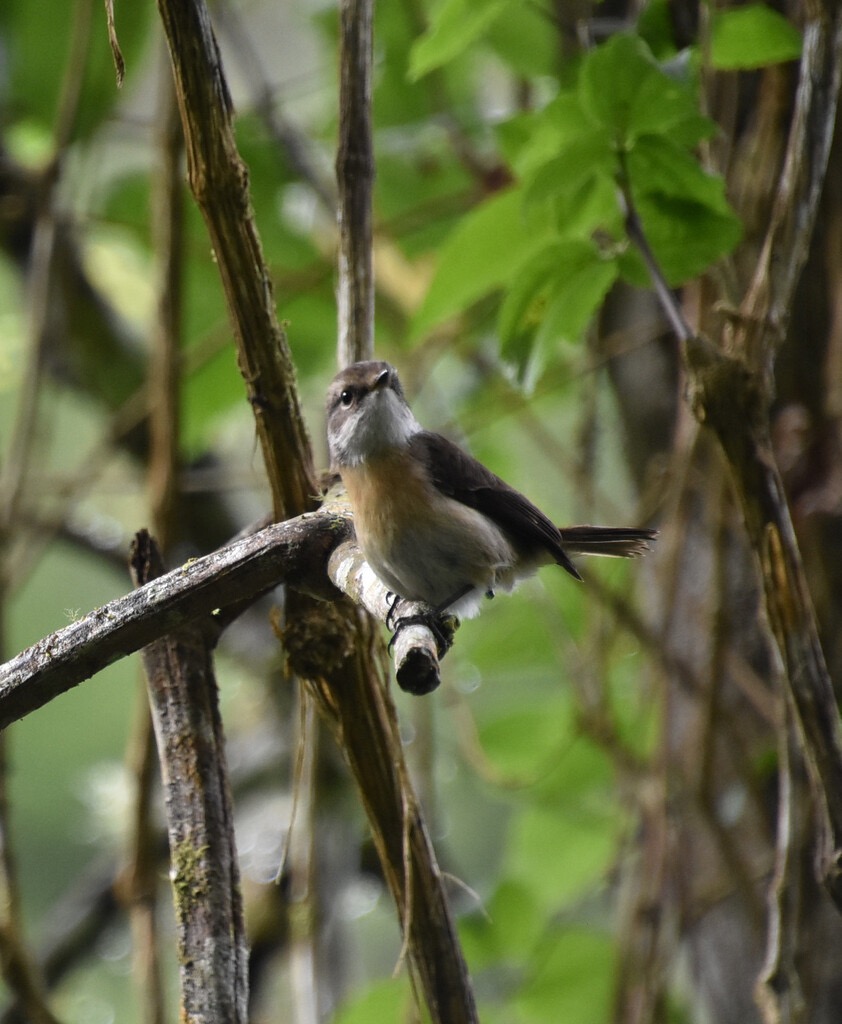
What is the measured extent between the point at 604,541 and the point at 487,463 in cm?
124

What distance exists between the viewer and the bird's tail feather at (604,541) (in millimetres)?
2750

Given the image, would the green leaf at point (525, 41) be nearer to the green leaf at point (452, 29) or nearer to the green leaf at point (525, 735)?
the green leaf at point (452, 29)

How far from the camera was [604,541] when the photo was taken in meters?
2.80

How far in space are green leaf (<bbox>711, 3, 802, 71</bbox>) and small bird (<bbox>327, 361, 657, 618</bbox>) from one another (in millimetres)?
978

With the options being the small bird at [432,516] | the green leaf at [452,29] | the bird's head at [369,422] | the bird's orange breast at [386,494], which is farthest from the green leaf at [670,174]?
the bird's orange breast at [386,494]

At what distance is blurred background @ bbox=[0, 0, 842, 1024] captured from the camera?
113 inches

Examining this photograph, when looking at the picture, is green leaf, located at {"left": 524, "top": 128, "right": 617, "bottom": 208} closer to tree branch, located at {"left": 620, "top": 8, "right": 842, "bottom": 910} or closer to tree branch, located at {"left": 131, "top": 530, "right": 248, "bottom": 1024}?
tree branch, located at {"left": 620, "top": 8, "right": 842, "bottom": 910}

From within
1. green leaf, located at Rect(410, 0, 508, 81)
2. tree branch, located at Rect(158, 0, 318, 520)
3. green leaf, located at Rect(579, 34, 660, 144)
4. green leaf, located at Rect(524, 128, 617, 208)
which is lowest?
tree branch, located at Rect(158, 0, 318, 520)

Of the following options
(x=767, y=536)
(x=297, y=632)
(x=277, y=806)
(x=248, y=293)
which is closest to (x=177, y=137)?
(x=248, y=293)

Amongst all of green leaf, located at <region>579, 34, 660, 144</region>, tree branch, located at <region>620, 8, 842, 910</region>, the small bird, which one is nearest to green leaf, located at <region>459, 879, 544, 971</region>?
the small bird

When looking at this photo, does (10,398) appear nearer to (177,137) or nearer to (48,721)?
(48,721)

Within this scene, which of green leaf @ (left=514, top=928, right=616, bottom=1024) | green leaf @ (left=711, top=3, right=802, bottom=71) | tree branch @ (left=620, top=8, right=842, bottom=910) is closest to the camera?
tree branch @ (left=620, top=8, right=842, bottom=910)

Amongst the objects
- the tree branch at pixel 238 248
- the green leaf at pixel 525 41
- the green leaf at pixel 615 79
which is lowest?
the tree branch at pixel 238 248

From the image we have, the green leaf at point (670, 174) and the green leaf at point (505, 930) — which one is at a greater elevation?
the green leaf at point (670, 174)
